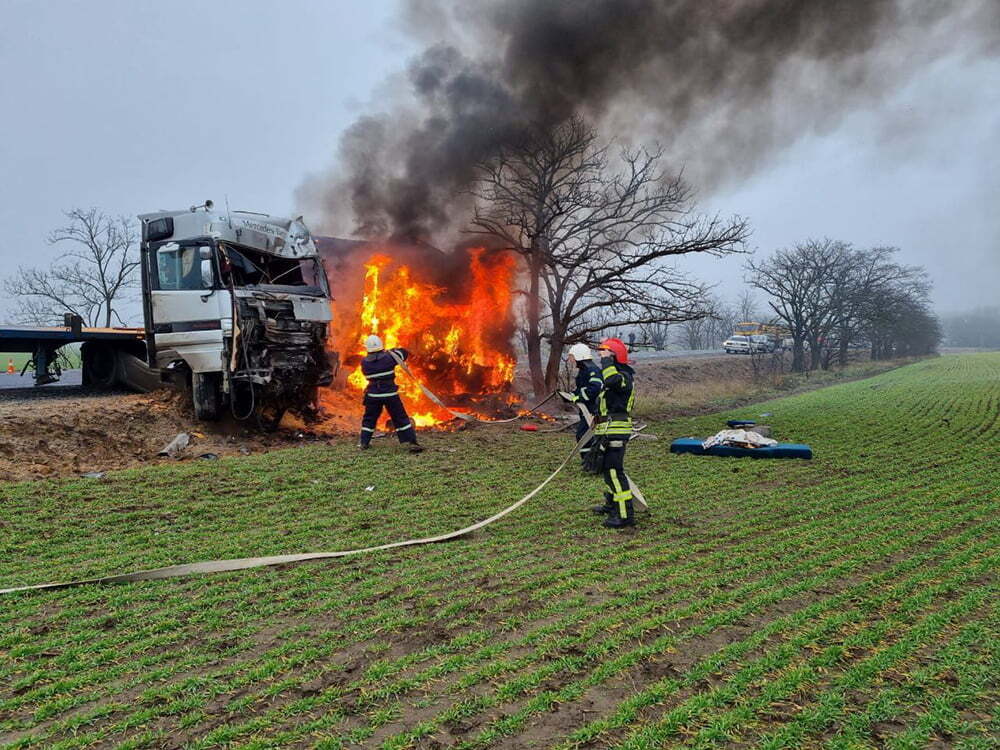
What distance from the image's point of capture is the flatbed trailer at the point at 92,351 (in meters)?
11.5

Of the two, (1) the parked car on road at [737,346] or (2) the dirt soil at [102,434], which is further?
(1) the parked car on road at [737,346]

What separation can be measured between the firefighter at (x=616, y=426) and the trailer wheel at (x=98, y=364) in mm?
10839

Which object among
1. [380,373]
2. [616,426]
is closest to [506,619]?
[616,426]

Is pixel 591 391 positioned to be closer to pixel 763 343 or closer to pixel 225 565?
pixel 225 565

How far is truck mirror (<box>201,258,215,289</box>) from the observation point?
1059cm

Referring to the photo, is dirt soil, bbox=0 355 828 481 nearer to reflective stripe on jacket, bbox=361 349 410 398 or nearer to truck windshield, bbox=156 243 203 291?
truck windshield, bbox=156 243 203 291

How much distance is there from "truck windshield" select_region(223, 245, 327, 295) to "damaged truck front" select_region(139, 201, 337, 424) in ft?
0.08

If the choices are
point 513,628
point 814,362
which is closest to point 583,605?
point 513,628

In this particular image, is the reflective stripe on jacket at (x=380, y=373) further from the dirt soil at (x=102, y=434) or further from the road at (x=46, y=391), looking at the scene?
the road at (x=46, y=391)

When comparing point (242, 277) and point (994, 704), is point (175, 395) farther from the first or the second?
point (994, 704)

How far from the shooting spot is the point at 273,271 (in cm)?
1192

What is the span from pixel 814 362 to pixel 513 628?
39679mm

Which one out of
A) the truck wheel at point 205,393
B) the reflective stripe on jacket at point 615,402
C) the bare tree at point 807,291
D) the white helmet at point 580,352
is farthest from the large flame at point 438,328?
the bare tree at point 807,291

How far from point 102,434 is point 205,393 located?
161 cm
